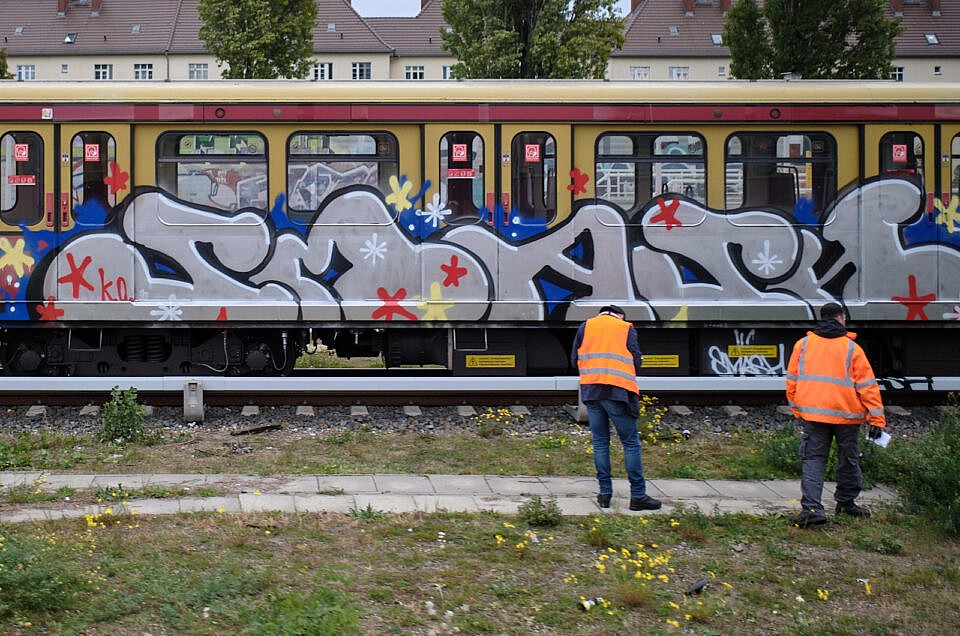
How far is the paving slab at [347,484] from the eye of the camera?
8.62 m

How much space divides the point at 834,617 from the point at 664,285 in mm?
6677

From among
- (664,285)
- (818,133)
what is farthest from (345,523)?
(818,133)

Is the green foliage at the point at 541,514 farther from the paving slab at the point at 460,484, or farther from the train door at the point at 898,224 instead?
the train door at the point at 898,224

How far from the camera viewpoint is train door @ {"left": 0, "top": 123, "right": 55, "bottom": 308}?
12102 millimetres

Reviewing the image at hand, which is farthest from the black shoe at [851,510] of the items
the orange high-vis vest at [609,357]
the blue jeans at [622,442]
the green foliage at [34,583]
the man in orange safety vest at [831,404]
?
the green foliage at [34,583]

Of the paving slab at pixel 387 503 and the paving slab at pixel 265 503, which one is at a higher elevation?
the paving slab at pixel 265 503

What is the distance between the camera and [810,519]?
782 centimetres

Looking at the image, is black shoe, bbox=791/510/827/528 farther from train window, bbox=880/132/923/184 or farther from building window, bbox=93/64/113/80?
building window, bbox=93/64/113/80

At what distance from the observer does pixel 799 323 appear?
1252 cm

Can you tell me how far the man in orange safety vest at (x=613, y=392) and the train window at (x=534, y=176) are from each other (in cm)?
403

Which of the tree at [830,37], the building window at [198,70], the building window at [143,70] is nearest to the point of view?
the tree at [830,37]

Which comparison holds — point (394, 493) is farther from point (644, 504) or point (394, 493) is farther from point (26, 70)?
point (26, 70)

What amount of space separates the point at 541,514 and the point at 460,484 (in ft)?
4.78

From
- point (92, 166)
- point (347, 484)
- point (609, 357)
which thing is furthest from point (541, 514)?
point (92, 166)
